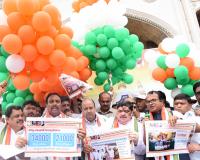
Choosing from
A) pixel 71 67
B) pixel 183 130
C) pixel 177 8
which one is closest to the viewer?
pixel 183 130

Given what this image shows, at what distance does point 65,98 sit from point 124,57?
1195mm

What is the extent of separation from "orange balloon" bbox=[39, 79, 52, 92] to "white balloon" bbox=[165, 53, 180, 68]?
1744mm

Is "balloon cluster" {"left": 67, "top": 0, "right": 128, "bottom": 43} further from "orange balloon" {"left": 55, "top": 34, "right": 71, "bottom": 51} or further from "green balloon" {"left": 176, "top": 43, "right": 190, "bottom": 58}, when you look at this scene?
"orange balloon" {"left": 55, "top": 34, "right": 71, "bottom": 51}

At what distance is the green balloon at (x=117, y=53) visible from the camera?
494 cm

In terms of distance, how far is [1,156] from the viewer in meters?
3.21

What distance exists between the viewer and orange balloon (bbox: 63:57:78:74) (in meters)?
4.27

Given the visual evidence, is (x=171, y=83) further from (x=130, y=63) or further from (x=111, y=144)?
(x=111, y=144)

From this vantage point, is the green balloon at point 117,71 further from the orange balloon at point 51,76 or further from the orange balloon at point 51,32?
the orange balloon at point 51,32

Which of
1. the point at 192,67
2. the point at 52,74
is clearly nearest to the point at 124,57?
the point at 192,67

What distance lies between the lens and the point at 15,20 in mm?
3859

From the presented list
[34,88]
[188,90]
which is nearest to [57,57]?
[34,88]

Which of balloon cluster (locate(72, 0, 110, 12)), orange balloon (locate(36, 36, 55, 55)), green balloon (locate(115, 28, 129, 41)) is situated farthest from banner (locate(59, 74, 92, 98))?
balloon cluster (locate(72, 0, 110, 12))

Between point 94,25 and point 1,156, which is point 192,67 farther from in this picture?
point 1,156

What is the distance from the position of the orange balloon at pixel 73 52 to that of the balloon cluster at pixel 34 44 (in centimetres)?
3
